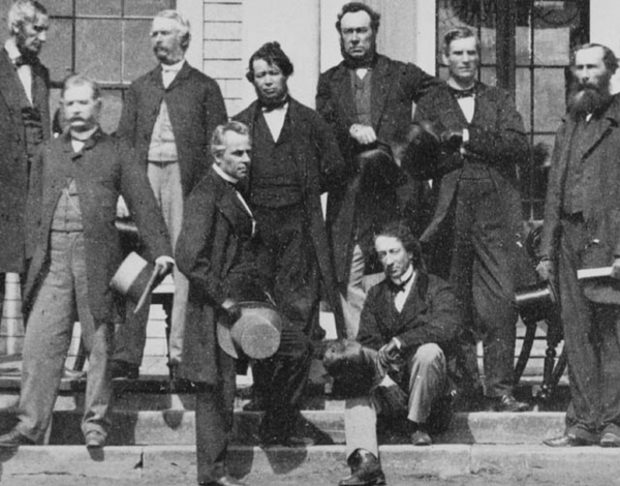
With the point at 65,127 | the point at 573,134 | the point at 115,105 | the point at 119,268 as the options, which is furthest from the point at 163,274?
the point at 115,105

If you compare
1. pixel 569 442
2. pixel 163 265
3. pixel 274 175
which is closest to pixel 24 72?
pixel 274 175

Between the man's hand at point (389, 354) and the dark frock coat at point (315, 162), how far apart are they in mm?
684

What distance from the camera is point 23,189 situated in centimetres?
949

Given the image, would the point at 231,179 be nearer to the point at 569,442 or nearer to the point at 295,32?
the point at 569,442

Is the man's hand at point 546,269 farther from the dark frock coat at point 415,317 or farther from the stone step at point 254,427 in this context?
the stone step at point 254,427

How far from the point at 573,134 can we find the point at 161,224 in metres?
2.27

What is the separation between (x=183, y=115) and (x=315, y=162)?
842 millimetres

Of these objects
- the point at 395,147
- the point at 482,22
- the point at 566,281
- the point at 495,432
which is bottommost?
the point at 495,432

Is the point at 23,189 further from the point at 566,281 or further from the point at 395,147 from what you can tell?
the point at 566,281

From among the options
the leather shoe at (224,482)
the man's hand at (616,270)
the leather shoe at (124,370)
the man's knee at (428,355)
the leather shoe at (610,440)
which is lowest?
the leather shoe at (224,482)

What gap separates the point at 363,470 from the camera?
28.1 feet

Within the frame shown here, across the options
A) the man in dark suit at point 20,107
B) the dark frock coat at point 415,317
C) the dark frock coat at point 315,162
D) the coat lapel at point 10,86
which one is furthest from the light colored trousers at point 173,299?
the dark frock coat at point 415,317

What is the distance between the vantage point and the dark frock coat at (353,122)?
31.9 feet

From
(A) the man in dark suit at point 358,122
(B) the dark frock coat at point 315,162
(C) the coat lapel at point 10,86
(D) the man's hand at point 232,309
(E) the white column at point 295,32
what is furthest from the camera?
(E) the white column at point 295,32
